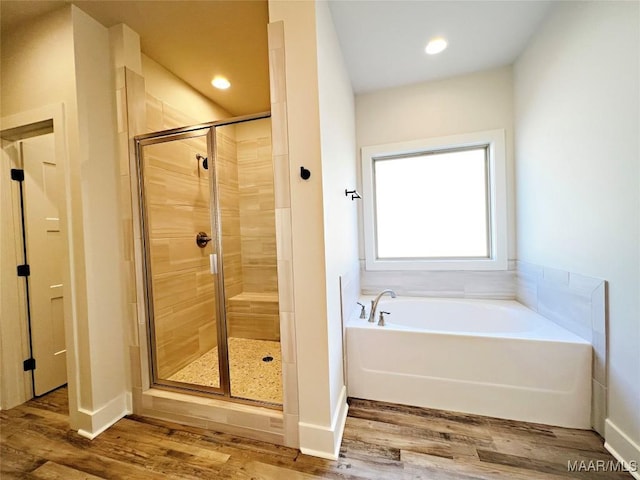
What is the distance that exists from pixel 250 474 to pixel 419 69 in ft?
10.3

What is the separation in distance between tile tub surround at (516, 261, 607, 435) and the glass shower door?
2234mm

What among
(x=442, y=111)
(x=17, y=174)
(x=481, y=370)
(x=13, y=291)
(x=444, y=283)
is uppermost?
(x=442, y=111)

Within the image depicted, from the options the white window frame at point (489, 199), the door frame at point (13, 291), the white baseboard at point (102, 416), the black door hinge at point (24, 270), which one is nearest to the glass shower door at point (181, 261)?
the white baseboard at point (102, 416)

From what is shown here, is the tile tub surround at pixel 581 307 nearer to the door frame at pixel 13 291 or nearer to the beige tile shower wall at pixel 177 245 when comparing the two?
the beige tile shower wall at pixel 177 245

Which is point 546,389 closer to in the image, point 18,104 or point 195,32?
point 195,32

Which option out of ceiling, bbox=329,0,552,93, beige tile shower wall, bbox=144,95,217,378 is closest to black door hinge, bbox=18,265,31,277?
beige tile shower wall, bbox=144,95,217,378

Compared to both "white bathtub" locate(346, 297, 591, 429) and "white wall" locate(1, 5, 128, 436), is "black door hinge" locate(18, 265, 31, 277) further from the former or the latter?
"white bathtub" locate(346, 297, 591, 429)

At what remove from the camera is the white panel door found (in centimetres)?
191

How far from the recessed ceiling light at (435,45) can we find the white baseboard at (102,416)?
343 centimetres

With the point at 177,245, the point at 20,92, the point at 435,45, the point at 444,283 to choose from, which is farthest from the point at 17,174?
the point at 444,283

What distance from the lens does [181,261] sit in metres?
2.12

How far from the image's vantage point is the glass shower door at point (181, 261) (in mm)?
1757

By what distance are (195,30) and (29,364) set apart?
280cm

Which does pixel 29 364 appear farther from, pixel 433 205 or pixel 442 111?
pixel 442 111
